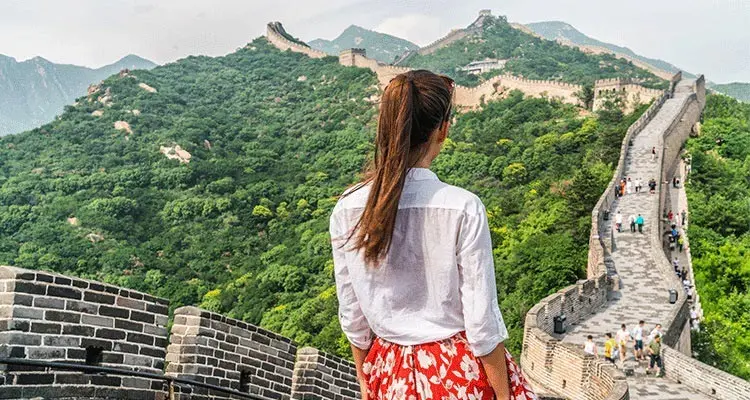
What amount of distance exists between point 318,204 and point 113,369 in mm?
33764

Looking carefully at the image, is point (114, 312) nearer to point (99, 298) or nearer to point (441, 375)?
point (99, 298)

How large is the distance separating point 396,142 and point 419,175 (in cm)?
12

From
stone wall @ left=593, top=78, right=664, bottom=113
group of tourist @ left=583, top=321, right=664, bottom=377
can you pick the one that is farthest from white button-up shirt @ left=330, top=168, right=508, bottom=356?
stone wall @ left=593, top=78, right=664, bottom=113

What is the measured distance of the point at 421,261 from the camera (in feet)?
7.52

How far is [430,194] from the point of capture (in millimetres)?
2250

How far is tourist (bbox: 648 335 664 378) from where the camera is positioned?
1147 cm

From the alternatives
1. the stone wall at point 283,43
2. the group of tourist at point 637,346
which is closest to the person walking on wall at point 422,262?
the group of tourist at point 637,346

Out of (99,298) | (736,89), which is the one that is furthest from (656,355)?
(736,89)

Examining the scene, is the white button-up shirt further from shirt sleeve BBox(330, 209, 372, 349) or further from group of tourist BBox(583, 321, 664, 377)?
group of tourist BBox(583, 321, 664, 377)

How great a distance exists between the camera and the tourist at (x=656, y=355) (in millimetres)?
11469

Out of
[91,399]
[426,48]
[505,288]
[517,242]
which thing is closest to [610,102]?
[517,242]

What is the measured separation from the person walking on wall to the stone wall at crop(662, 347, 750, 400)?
943cm

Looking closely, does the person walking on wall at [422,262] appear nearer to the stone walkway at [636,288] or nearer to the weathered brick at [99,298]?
the weathered brick at [99,298]

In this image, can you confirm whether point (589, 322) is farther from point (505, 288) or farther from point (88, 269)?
point (88, 269)
